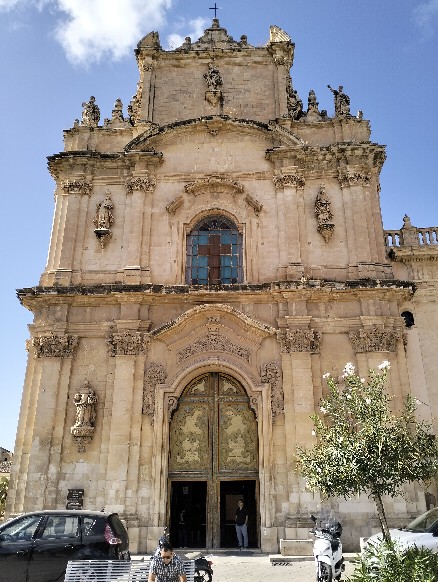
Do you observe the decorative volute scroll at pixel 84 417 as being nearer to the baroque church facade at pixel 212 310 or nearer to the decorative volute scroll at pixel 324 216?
the baroque church facade at pixel 212 310

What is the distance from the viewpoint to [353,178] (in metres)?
17.4

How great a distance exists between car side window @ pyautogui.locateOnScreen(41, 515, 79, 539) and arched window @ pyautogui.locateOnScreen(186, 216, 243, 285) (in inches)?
352

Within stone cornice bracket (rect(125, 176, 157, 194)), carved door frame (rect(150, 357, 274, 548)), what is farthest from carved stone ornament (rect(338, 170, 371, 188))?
carved door frame (rect(150, 357, 274, 548))

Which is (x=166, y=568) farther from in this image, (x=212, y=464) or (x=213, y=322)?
(x=213, y=322)

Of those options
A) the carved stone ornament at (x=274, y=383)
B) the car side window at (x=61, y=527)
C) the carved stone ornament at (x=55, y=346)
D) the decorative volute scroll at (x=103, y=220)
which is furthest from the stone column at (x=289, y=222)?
the car side window at (x=61, y=527)

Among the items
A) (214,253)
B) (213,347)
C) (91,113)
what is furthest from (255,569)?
(91,113)

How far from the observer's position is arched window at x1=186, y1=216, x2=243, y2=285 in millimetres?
16828

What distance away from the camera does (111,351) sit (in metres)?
15.4

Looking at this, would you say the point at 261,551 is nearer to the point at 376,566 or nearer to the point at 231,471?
the point at 231,471

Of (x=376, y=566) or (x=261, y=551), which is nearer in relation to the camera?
(x=376, y=566)

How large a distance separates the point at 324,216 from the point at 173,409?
7.50m

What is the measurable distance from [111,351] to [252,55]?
12347 mm

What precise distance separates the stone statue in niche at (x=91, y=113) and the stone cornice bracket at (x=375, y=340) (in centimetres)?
1182

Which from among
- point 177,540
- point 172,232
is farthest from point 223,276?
point 177,540
